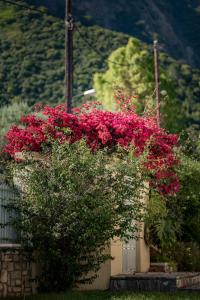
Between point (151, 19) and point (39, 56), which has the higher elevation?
point (151, 19)

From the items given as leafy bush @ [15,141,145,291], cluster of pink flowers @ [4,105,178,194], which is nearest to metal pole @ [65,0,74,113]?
cluster of pink flowers @ [4,105,178,194]

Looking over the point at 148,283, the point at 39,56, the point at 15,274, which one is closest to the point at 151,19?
the point at 39,56

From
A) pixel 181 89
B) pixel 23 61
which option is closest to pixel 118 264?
pixel 23 61

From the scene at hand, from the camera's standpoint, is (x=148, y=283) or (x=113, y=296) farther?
(x=148, y=283)

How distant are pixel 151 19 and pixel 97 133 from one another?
5884 cm

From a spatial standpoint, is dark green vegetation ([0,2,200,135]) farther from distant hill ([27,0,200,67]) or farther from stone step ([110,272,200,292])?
stone step ([110,272,200,292])

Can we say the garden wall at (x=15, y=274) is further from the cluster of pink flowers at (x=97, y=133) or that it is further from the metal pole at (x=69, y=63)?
the metal pole at (x=69, y=63)

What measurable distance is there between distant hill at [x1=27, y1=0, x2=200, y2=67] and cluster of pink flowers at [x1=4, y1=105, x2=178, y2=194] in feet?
155

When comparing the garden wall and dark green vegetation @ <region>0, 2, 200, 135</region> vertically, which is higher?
dark green vegetation @ <region>0, 2, 200, 135</region>

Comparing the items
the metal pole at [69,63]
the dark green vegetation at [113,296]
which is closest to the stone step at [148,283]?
the dark green vegetation at [113,296]

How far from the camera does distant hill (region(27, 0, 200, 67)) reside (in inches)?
2611

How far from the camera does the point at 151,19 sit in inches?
2881

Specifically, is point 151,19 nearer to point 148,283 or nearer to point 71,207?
point 148,283

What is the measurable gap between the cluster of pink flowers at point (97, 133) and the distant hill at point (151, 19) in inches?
1860
